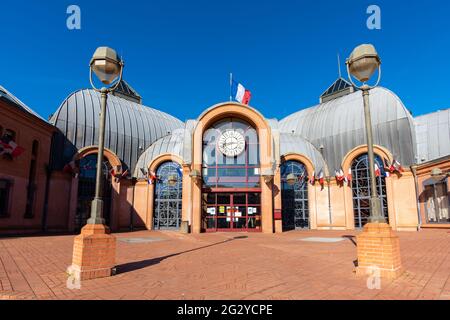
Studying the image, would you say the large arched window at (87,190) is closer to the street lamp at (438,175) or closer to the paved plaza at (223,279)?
the paved plaza at (223,279)

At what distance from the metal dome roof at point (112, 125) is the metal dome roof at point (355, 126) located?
16957mm

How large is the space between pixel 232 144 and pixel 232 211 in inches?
209

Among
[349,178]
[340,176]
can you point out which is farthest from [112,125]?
[349,178]

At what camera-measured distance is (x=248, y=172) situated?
76.1 ft

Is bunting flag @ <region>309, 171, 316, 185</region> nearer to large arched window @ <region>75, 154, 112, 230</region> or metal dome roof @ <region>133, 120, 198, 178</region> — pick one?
metal dome roof @ <region>133, 120, 198, 178</region>

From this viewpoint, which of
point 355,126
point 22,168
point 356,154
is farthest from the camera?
point 355,126

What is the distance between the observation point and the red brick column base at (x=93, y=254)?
250 inches

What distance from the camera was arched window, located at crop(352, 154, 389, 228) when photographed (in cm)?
2441

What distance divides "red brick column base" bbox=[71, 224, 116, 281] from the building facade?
14640 mm

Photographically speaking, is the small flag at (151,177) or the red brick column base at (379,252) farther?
the small flag at (151,177)

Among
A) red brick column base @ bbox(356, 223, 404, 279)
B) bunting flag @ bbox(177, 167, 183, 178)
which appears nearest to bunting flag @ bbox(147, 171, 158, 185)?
bunting flag @ bbox(177, 167, 183, 178)

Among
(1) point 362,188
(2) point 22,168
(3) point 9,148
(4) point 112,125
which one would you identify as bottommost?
(1) point 362,188

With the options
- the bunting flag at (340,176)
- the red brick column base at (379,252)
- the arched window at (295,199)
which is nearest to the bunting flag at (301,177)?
the arched window at (295,199)

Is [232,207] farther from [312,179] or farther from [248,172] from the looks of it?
[312,179]
